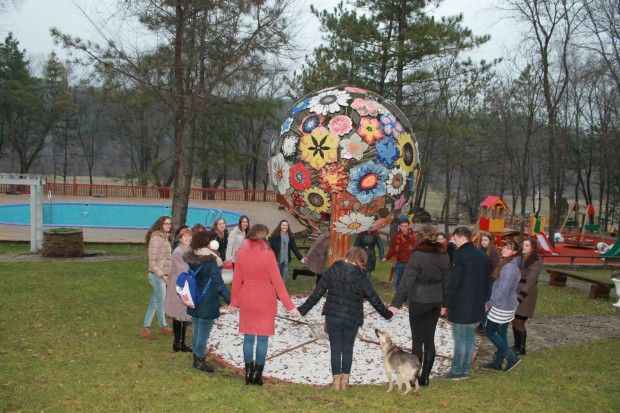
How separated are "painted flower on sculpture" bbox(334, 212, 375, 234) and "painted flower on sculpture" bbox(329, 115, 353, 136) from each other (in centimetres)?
126

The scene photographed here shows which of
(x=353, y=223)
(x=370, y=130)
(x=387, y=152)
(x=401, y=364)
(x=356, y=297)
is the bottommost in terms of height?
(x=401, y=364)

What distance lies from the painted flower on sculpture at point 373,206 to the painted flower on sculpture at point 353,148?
0.74 metres

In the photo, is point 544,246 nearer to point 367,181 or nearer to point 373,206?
point 373,206

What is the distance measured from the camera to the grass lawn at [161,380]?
532 cm

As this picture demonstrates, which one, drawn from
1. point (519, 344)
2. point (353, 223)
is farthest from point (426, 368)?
point (353, 223)

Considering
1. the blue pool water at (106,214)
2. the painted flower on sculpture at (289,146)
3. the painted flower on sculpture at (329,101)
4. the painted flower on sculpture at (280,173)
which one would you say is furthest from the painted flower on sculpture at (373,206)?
the blue pool water at (106,214)

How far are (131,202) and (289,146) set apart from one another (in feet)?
91.1

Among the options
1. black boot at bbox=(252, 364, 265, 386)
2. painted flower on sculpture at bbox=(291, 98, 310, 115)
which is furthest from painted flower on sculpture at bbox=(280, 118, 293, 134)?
black boot at bbox=(252, 364, 265, 386)

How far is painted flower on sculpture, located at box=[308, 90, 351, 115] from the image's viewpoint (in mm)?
7892

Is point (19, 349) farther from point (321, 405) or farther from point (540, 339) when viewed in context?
point (540, 339)

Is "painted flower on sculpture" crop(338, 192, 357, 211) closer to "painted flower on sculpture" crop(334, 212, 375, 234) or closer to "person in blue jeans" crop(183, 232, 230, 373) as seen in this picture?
"painted flower on sculpture" crop(334, 212, 375, 234)

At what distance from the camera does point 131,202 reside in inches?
1321

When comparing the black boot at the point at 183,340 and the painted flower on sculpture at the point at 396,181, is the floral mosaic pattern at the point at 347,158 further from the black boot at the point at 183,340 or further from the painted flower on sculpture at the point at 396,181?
the black boot at the point at 183,340

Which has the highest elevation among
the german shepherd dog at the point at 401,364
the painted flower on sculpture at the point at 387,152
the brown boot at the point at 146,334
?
the painted flower on sculpture at the point at 387,152
